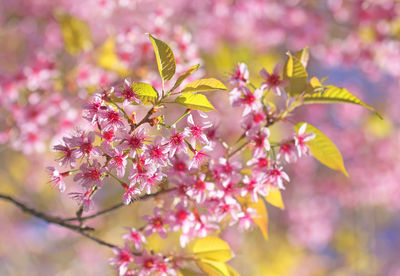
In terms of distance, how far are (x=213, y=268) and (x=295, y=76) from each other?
0.62 meters

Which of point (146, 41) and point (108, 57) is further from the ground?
point (108, 57)

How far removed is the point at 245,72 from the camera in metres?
1.18

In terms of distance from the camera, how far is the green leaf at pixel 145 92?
0.96m

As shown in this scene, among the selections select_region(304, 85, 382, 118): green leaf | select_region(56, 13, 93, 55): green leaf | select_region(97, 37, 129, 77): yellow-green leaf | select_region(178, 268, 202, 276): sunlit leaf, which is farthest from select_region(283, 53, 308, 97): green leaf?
select_region(56, 13, 93, 55): green leaf

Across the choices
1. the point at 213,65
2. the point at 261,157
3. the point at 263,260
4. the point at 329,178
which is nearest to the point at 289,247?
the point at 263,260

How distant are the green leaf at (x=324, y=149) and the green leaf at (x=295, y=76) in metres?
0.10

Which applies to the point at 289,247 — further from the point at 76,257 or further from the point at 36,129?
the point at 36,129

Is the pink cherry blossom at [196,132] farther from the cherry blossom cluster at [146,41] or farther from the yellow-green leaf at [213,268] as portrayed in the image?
the cherry blossom cluster at [146,41]

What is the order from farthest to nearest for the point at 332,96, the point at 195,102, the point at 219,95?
the point at 219,95 → the point at 332,96 → the point at 195,102

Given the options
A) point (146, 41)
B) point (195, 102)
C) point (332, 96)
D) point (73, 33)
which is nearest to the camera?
point (195, 102)

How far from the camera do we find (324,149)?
1152 millimetres

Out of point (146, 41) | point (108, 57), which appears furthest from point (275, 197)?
point (108, 57)

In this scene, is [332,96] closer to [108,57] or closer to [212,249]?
[212,249]

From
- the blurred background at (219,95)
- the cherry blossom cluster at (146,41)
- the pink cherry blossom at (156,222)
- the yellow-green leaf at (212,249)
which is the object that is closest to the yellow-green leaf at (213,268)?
the yellow-green leaf at (212,249)
